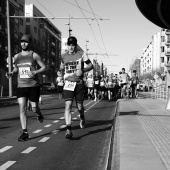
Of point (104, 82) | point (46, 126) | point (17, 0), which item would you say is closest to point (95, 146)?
point (46, 126)

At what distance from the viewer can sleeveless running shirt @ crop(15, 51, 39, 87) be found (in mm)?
5922

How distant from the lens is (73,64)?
20.4 ft

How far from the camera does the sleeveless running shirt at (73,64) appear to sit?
20.4 ft

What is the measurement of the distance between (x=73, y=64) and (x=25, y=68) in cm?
92

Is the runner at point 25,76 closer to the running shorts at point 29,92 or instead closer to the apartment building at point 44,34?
the running shorts at point 29,92

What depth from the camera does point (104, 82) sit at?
74.3ft

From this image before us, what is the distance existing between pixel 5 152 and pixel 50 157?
2.43ft

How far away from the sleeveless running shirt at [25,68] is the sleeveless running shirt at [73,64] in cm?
64

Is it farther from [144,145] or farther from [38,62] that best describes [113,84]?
[144,145]

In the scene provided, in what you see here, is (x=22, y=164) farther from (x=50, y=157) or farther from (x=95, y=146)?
(x=95, y=146)

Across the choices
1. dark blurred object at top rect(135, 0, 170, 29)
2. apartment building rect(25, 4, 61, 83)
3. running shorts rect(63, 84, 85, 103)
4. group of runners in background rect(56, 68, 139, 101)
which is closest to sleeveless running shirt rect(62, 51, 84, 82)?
running shorts rect(63, 84, 85, 103)

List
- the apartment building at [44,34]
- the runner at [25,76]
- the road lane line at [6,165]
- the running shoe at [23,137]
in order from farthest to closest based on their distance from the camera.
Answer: the apartment building at [44,34] → the runner at [25,76] → the running shoe at [23,137] → the road lane line at [6,165]

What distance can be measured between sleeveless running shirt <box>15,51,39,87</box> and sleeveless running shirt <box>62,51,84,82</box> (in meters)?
0.64

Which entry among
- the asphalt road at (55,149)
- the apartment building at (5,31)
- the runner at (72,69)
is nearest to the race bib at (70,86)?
the runner at (72,69)
